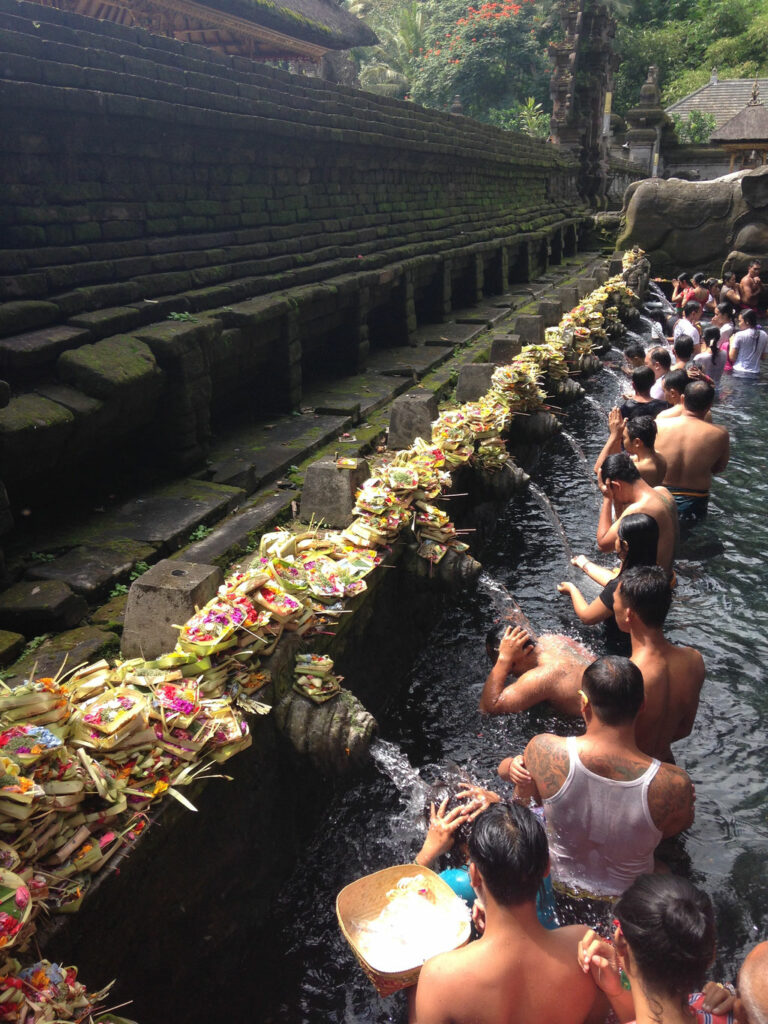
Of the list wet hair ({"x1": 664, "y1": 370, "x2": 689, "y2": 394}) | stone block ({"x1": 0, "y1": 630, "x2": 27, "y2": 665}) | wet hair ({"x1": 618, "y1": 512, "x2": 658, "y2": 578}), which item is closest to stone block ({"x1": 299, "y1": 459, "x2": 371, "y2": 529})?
wet hair ({"x1": 618, "y1": 512, "x2": 658, "y2": 578})

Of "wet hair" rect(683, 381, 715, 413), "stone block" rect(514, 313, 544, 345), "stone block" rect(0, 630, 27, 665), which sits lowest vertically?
"stone block" rect(0, 630, 27, 665)

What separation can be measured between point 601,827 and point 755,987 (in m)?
0.81

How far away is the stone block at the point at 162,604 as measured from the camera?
11.4ft

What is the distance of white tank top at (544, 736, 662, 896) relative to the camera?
3031 mm

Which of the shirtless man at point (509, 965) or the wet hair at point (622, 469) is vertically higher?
the wet hair at point (622, 469)

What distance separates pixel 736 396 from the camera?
1191cm

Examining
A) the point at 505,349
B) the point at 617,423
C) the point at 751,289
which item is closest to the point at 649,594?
the point at 617,423

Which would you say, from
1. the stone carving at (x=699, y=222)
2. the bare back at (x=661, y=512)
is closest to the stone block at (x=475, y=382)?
the bare back at (x=661, y=512)

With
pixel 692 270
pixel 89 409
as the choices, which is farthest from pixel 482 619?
pixel 692 270

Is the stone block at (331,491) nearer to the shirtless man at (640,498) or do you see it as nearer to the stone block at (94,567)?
the stone block at (94,567)

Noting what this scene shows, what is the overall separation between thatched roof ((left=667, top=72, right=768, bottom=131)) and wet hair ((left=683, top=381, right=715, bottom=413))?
1388 inches

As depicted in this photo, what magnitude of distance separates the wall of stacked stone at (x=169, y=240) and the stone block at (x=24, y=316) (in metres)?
0.02

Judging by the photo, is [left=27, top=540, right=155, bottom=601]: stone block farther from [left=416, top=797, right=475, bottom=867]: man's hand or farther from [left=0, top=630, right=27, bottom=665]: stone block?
[left=416, top=797, right=475, bottom=867]: man's hand

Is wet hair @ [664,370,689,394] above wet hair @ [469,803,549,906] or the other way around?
above
